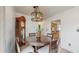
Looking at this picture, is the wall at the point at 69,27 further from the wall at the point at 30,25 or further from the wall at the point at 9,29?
the wall at the point at 9,29

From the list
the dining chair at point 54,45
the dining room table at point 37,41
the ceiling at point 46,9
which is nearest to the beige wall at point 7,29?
the ceiling at point 46,9

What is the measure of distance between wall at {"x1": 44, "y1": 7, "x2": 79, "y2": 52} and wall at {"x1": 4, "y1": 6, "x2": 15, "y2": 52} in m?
0.46

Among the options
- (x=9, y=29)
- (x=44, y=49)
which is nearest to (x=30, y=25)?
(x=9, y=29)

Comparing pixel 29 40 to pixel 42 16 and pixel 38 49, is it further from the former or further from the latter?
pixel 42 16

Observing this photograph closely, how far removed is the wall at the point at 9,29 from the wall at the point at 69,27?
46 cm

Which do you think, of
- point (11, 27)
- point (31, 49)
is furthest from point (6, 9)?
point (31, 49)

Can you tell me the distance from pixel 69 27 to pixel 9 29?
2.68ft

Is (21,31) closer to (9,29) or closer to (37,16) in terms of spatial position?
(9,29)

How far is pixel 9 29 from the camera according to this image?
1378 mm

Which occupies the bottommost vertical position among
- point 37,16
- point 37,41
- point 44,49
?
point 44,49

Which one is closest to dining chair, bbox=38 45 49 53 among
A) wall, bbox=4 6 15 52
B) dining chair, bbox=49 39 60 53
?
dining chair, bbox=49 39 60 53

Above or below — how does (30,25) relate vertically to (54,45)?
above

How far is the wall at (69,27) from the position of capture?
146cm
